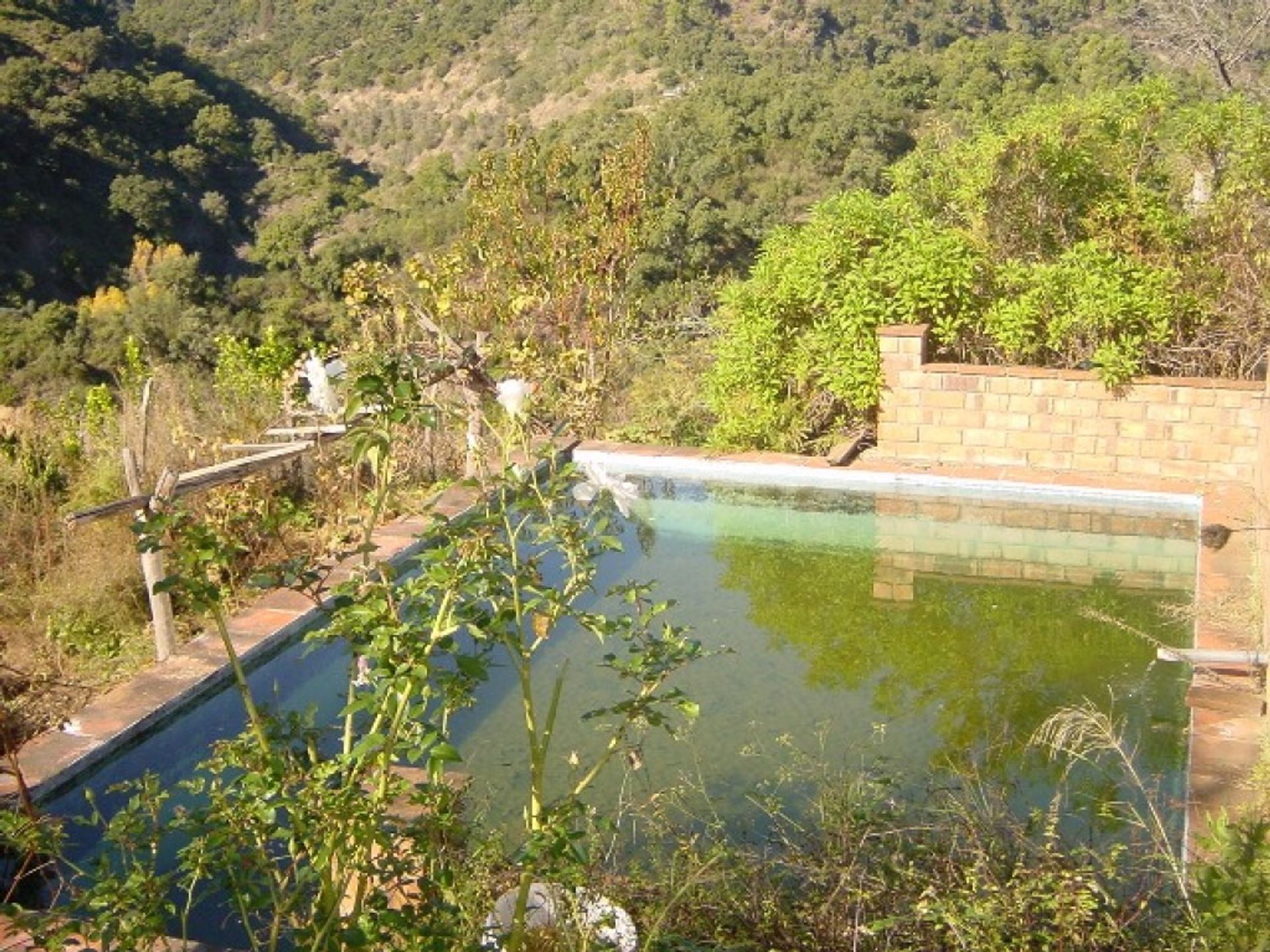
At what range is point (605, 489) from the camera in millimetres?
2836

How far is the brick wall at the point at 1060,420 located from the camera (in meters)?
7.41

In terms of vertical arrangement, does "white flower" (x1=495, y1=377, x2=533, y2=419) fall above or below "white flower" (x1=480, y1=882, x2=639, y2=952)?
above

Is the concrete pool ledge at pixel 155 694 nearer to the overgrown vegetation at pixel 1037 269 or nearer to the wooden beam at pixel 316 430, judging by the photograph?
the wooden beam at pixel 316 430

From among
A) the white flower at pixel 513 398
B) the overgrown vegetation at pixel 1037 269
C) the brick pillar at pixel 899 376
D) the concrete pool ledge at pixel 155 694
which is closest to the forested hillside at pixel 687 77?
the overgrown vegetation at pixel 1037 269

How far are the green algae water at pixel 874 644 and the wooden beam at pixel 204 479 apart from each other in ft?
4.59

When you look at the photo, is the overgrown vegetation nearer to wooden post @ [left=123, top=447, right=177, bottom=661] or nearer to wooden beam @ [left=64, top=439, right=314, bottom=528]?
wooden beam @ [left=64, top=439, right=314, bottom=528]

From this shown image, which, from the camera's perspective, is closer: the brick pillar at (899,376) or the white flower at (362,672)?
the white flower at (362,672)

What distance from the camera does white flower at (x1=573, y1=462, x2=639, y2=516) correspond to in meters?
2.79

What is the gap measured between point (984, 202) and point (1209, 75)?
8998 mm

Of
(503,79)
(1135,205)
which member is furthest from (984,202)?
(503,79)

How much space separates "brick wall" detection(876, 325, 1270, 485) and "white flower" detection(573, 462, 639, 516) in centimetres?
524

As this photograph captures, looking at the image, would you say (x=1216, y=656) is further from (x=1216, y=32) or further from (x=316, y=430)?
(x=1216, y=32)

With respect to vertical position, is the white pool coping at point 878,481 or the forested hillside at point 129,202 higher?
the forested hillside at point 129,202

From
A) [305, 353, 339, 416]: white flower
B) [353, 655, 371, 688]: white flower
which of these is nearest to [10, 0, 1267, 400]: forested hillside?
[353, 655, 371, 688]: white flower
